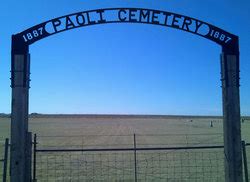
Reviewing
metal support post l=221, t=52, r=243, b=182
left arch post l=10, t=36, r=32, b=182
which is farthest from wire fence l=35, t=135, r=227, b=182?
left arch post l=10, t=36, r=32, b=182

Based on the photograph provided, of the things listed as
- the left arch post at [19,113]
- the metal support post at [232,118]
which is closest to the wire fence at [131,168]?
the metal support post at [232,118]

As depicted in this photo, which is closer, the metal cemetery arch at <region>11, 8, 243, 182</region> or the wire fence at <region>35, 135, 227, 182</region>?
the metal cemetery arch at <region>11, 8, 243, 182</region>

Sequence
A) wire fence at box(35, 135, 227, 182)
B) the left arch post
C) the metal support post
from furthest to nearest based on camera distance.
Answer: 1. wire fence at box(35, 135, 227, 182)
2. the metal support post
3. the left arch post

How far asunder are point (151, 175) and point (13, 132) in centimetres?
648

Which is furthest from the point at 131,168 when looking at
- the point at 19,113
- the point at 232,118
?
the point at 19,113

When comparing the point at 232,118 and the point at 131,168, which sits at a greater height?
the point at 232,118

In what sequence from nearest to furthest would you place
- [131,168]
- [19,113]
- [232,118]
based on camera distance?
[19,113], [232,118], [131,168]

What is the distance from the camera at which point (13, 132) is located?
8500 mm

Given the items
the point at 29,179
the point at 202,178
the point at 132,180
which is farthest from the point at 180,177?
the point at 29,179

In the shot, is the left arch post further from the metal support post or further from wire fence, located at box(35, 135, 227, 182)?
the metal support post

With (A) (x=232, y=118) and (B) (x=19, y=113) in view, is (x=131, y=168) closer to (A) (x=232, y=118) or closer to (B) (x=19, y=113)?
(A) (x=232, y=118)

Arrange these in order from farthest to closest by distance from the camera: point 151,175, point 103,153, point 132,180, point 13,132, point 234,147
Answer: point 103,153 < point 151,175 < point 132,180 < point 234,147 < point 13,132

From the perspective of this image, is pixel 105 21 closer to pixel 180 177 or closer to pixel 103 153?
pixel 180 177

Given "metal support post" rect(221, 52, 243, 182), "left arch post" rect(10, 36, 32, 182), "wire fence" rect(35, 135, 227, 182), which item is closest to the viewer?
"left arch post" rect(10, 36, 32, 182)
